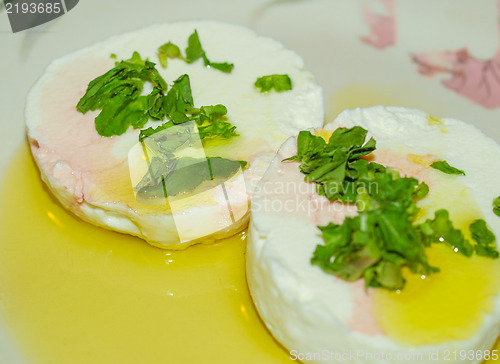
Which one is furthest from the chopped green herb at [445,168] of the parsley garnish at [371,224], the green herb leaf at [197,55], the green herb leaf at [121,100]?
the green herb leaf at [121,100]

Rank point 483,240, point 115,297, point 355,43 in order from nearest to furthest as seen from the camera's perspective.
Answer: point 483,240 < point 115,297 < point 355,43

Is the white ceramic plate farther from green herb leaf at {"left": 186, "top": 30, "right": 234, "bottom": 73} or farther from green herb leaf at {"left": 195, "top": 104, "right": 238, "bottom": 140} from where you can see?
green herb leaf at {"left": 195, "top": 104, "right": 238, "bottom": 140}

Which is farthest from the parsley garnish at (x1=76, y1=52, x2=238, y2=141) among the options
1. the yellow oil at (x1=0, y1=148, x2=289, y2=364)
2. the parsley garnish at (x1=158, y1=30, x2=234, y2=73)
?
the yellow oil at (x1=0, y1=148, x2=289, y2=364)

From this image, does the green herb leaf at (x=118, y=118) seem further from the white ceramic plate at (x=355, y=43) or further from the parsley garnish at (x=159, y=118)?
the white ceramic plate at (x=355, y=43)

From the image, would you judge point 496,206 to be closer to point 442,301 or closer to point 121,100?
point 442,301

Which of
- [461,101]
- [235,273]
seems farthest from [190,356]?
[461,101]

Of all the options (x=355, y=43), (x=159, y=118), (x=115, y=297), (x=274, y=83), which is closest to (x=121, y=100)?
(x=159, y=118)
